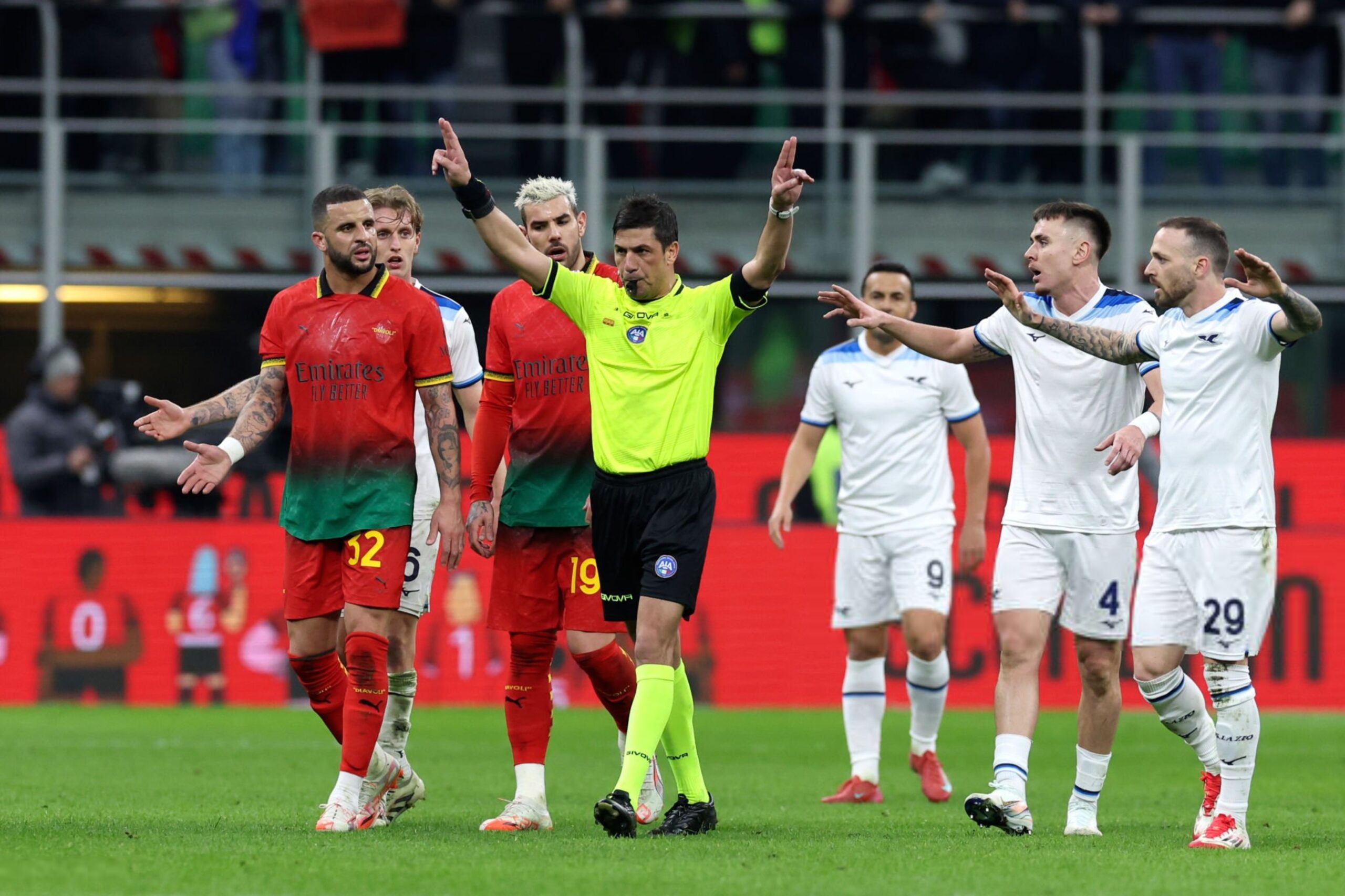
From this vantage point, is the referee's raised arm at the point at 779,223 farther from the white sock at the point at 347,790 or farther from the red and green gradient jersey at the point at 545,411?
the white sock at the point at 347,790

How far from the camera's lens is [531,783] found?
853cm

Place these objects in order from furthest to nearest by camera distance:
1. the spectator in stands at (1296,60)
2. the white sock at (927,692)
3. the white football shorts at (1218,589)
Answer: the spectator in stands at (1296,60) → the white sock at (927,692) → the white football shorts at (1218,589)

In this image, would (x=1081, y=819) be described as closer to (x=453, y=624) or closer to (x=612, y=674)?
(x=612, y=674)

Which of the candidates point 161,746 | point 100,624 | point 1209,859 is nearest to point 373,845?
point 1209,859

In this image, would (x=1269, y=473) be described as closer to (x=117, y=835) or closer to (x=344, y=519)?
(x=344, y=519)

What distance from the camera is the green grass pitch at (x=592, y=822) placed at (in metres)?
6.71

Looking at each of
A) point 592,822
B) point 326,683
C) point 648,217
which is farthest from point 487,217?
point 592,822

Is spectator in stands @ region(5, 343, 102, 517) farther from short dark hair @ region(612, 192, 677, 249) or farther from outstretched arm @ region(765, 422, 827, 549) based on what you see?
short dark hair @ region(612, 192, 677, 249)

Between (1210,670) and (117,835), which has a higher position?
(1210,670)

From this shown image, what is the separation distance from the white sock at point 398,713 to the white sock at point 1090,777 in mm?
2745

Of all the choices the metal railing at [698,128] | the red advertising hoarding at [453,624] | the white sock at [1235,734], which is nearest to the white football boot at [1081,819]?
the white sock at [1235,734]

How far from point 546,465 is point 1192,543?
256cm

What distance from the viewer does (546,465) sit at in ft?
28.7

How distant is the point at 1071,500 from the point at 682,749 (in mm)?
1839
